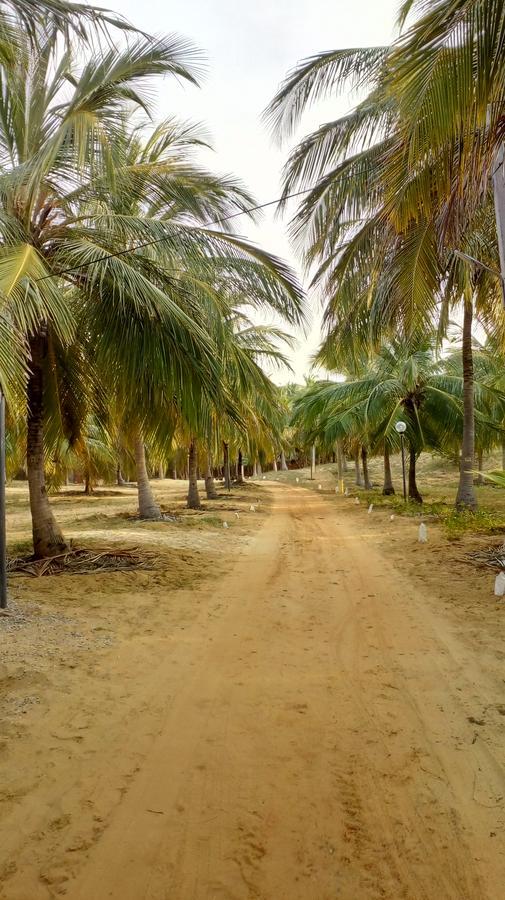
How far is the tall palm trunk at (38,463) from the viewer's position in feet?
24.5

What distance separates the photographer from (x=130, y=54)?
578 centimetres

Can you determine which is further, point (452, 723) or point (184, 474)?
point (184, 474)

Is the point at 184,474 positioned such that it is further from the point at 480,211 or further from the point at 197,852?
the point at 197,852

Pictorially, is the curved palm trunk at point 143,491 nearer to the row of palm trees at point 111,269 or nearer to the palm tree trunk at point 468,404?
the row of palm trees at point 111,269

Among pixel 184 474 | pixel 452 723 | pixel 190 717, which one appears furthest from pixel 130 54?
pixel 184 474

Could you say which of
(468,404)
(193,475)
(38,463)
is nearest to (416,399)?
(468,404)

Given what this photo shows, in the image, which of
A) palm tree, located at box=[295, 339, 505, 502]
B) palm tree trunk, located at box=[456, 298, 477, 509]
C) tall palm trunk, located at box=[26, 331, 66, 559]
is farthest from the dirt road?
palm tree, located at box=[295, 339, 505, 502]

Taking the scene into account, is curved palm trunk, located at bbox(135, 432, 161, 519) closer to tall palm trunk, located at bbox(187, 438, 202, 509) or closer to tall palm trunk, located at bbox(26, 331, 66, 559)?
tall palm trunk, located at bbox(187, 438, 202, 509)

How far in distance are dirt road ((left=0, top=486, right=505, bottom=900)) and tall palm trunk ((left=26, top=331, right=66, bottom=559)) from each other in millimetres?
3831

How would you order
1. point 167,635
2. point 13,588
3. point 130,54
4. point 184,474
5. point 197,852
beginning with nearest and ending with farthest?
point 197,852
point 167,635
point 130,54
point 13,588
point 184,474

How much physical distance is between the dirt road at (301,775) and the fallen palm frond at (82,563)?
2.72 metres

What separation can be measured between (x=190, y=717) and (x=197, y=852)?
110cm


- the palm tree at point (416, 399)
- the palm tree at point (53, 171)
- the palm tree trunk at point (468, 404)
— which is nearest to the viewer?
the palm tree at point (53, 171)

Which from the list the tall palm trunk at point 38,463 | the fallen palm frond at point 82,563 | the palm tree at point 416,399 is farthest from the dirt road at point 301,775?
the palm tree at point 416,399
